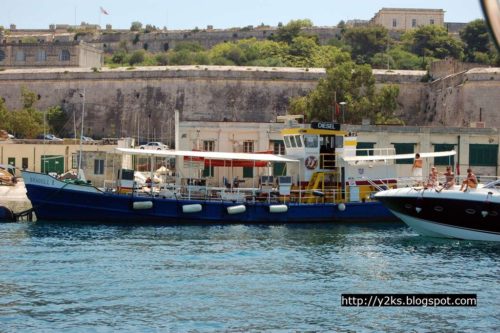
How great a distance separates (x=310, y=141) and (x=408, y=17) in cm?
9518

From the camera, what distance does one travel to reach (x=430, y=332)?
18641mm

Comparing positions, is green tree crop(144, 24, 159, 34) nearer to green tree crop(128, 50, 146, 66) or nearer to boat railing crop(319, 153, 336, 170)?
green tree crop(128, 50, 146, 66)

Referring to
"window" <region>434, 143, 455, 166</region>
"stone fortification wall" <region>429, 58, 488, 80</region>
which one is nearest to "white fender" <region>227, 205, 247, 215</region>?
"window" <region>434, 143, 455, 166</region>

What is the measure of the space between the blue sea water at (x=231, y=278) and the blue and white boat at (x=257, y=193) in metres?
1.88

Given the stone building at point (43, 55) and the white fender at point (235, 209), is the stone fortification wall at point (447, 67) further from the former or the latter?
the white fender at point (235, 209)

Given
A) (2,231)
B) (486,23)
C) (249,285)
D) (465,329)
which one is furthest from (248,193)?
(486,23)

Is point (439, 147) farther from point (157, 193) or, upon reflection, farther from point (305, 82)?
point (305, 82)

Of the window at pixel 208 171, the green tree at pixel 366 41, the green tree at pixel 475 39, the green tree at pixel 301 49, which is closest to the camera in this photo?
the window at pixel 208 171

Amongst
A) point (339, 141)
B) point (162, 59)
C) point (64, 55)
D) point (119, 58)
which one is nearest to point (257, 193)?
point (339, 141)

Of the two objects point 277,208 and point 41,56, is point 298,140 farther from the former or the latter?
point 41,56

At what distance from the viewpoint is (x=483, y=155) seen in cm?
4909

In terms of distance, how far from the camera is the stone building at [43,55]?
9031 cm

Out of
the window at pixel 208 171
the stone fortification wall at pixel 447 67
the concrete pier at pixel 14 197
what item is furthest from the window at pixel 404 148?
the stone fortification wall at pixel 447 67

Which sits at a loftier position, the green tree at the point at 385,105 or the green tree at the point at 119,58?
the green tree at the point at 119,58
